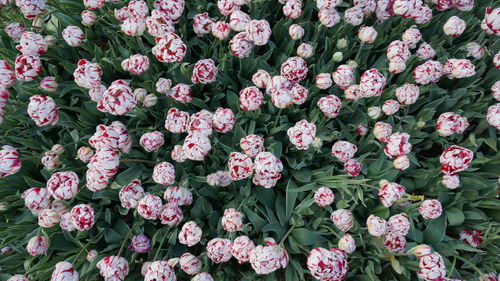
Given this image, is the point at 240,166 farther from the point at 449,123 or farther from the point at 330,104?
the point at 449,123

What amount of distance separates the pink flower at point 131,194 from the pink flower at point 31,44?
0.99m

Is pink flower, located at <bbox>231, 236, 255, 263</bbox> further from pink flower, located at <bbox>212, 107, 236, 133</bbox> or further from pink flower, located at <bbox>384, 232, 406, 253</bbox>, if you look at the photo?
pink flower, located at <bbox>384, 232, 406, 253</bbox>

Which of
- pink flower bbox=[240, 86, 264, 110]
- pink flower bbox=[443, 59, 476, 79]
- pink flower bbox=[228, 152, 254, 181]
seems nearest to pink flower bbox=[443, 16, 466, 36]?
pink flower bbox=[443, 59, 476, 79]

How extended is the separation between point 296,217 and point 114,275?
992 mm

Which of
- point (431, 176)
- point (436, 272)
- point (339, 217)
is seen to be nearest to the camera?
point (436, 272)

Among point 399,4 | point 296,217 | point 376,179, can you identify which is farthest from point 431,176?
point 399,4

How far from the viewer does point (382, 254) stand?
2.01 m

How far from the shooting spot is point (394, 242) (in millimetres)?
1925

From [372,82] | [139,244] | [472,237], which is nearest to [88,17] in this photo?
[139,244]

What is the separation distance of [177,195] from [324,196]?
76 centimetres

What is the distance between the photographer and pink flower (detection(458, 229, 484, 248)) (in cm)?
218

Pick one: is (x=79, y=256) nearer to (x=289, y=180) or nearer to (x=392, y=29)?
(x=289, y=180)

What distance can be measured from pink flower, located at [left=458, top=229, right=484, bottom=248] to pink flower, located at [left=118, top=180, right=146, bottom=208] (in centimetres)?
182

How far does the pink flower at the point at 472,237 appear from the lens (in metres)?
2.18
